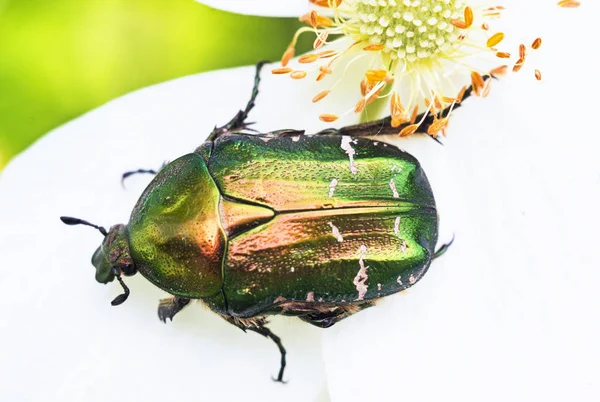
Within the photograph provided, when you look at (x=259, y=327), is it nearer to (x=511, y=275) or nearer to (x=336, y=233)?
(x=336, y=233)

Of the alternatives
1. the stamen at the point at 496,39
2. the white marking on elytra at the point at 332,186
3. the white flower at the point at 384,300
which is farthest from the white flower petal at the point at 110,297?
the stamen at the point at 496,39

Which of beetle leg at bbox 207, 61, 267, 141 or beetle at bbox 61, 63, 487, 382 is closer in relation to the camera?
beetle at bbox 61, 63, 487, 382

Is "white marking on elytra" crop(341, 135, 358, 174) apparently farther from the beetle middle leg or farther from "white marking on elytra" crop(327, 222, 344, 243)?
the beetle middle leg

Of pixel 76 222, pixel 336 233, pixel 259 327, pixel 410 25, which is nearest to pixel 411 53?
pixel 410 25

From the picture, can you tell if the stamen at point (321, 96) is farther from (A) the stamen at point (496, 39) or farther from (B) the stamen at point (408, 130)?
(A) the stamen at point (496, 39)

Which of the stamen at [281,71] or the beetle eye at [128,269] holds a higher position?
the stamen at [281,71]

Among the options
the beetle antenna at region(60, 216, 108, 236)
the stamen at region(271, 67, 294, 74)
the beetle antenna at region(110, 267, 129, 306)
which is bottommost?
the beetle antenna at region(110, 267, 129, 306)

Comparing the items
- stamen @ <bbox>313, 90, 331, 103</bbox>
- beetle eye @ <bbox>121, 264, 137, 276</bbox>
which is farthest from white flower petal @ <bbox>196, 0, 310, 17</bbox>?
beetle eye @ <bbox>121, 264, 137, 276</bbox>
